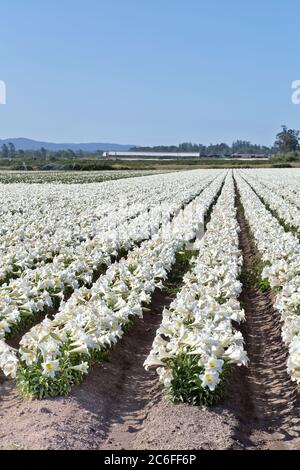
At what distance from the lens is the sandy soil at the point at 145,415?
16.7ft

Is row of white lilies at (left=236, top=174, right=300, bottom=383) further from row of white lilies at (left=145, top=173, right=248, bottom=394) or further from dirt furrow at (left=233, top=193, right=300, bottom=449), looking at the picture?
row of white lilies at (left=145, top=173, right=248, bottom=394)

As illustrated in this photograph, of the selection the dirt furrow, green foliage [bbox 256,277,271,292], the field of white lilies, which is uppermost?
the field of white lilies

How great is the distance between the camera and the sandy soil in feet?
16.7

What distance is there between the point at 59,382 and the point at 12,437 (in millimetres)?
810

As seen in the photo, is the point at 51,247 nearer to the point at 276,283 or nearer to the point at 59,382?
the point at 276,283

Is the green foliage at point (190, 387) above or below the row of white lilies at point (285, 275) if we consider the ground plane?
below

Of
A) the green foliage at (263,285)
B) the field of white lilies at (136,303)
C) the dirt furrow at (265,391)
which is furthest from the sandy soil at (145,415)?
the green foliage at (263,285)

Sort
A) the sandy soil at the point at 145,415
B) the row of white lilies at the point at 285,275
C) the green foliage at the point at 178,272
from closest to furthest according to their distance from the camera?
the sandy soil at the point at 145,415
the row of white lilies at the point at 285,275
the green foliage at the point at 178,272

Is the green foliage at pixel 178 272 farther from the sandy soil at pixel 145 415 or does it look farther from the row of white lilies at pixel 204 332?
the sandy soil at pixel 145 415

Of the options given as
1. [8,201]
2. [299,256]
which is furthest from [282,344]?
[8,201]

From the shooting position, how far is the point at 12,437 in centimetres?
512

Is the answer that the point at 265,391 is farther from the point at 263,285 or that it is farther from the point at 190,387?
the point at 263,285

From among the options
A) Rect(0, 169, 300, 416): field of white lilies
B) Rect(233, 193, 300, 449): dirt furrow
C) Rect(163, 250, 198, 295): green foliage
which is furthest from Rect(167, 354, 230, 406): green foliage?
Rect(163, 250, 198, 295): green foliage

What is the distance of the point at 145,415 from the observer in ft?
18.8
